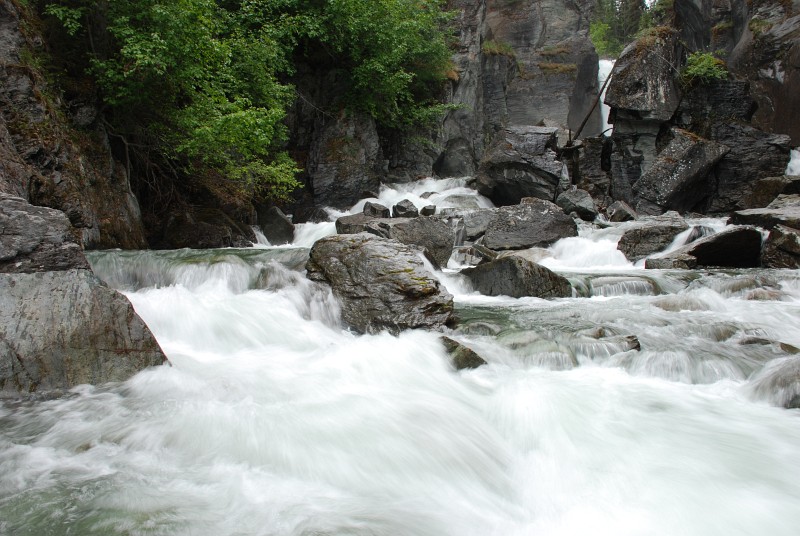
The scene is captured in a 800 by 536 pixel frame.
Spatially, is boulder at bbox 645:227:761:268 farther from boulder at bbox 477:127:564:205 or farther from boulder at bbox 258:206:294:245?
boulder at bbox 258:206:294:245

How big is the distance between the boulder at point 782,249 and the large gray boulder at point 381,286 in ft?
23.6

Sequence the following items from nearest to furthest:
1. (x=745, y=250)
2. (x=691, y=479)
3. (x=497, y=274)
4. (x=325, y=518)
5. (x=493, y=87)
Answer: (x=325, y=518) < (x=691, y=479) < (x=497, y=274) < (x=745, y=250) < (x=493, y=87)

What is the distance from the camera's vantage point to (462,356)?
5.06 meters

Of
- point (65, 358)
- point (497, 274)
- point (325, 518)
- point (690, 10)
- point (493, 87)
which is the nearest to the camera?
point (325, 518)

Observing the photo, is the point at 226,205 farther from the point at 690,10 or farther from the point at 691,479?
the point at 690,10

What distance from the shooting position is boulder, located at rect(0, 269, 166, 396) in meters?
3.75

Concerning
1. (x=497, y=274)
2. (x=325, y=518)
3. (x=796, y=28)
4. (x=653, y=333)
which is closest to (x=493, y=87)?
(x=796, y=28)

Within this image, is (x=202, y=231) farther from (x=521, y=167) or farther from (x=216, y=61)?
(x=521, y=167)

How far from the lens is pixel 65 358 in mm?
3898

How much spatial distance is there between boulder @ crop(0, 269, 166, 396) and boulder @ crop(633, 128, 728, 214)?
1635cm

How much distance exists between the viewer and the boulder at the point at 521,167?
17000 millimetres


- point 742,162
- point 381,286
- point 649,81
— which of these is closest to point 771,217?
point 742,162

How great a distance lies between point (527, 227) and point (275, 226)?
21.8 ft

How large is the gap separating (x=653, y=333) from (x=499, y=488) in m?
3.54
